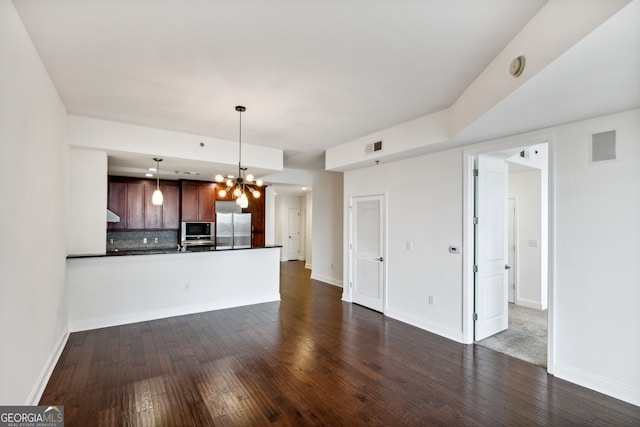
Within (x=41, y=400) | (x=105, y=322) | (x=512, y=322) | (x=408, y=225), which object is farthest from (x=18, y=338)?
(x=512, y=322)

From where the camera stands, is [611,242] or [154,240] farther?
[154,240]

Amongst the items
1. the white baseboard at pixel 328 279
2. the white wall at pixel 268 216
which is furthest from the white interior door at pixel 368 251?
the white wall at pixel 268 216

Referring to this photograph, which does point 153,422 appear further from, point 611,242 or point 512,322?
point 512,322

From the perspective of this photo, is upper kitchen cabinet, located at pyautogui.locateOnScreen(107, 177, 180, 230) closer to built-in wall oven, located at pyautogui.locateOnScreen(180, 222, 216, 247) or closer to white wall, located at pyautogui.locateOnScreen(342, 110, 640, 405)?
built-in wall oven, located at pyautogui.locateOnScreen(180, 222, 216, 247)

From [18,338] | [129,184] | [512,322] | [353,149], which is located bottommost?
[512,322]

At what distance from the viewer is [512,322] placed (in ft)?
15.2

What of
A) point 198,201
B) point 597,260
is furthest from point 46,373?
point 597,260

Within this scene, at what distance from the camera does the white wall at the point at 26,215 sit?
1867 mm

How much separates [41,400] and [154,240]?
16.7 ft

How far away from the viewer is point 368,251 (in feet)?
17.9

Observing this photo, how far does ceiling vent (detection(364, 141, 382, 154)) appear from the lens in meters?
4.60

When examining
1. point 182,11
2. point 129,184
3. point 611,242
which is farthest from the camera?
point 129,184

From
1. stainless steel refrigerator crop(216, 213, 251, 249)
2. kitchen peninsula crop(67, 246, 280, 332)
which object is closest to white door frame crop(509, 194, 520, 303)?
kitchen peninsula crop(67, 246, 280, 332)

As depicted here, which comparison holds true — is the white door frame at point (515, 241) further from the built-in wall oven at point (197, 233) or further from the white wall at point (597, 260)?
the built-in wall oven at point (197, 233)
